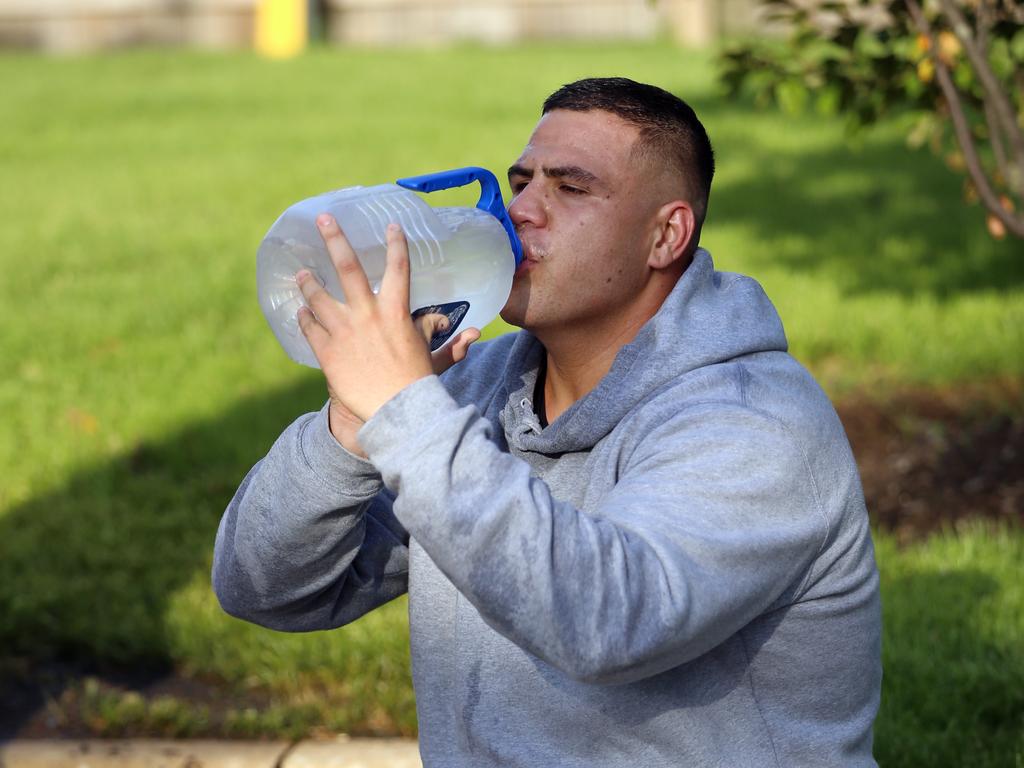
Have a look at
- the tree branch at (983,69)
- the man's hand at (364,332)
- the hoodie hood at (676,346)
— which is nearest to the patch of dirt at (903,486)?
the tree branch at (983,69)

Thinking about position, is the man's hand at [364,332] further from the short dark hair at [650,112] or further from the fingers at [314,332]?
the short dark hair at [650,112]

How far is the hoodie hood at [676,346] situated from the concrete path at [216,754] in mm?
1360

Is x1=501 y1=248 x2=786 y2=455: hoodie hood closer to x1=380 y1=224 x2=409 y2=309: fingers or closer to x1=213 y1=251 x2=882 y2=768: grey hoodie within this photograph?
x1=213 y1=251 x2=882 y2=768: grey hoodie

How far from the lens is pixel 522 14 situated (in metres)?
20.8

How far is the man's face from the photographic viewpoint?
244 centimetres

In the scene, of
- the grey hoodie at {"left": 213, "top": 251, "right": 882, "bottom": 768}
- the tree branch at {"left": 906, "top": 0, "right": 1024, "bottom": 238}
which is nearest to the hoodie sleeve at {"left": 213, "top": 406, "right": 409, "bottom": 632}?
the grey hoodie at {"left": 213, "top": 251, "right": 882, "bottom": 768}

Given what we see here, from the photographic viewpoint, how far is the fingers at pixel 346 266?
1.91 m

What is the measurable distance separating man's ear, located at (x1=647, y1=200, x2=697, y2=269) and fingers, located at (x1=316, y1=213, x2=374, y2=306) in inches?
29.6

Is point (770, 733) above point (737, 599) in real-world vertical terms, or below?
below

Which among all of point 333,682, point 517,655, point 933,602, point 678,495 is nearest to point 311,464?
point 517,655

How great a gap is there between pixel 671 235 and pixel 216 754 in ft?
6.19

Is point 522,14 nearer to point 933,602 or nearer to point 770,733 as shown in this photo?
point 933,602

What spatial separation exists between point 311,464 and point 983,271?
5810 mm

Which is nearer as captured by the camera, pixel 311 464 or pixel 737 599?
pixel 737 599
